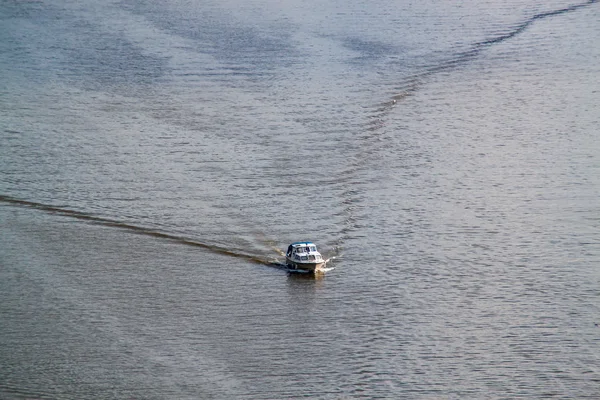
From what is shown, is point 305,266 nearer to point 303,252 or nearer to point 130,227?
point 303,252

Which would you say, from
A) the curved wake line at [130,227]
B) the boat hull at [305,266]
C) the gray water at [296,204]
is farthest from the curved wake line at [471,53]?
the boat hull at [305,266]

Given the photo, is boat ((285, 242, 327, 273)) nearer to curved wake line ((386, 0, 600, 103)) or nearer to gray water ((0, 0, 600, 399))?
gray water ((0, 0, 600, 399))

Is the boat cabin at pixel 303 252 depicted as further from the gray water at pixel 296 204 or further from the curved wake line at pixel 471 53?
the curved wake line at pixel 471 53

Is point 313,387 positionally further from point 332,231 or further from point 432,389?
point 332,231

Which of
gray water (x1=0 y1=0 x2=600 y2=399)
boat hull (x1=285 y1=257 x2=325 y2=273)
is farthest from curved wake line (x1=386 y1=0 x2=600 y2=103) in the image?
boat hull (x1=285 y1=257 x2=325 y2=273)

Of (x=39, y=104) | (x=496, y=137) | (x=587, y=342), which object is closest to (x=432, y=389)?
(x=587, y=342)

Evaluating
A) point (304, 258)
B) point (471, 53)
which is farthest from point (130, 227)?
point (471, 53)
